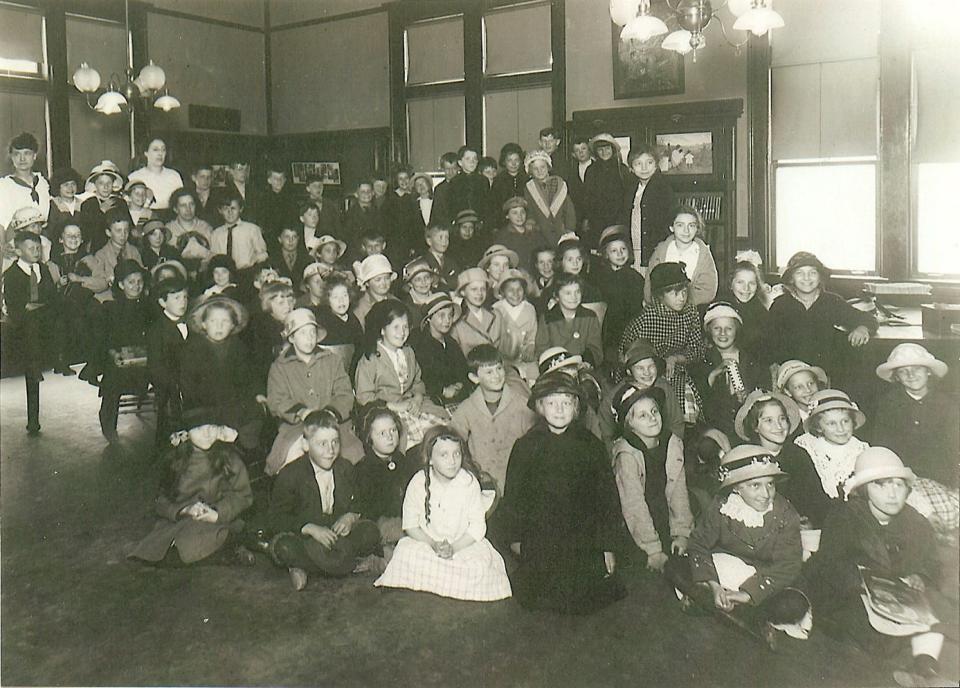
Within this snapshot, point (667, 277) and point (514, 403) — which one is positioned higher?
point (667, 277)

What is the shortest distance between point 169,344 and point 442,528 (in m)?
2.06

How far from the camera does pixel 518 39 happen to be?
24.2 ft

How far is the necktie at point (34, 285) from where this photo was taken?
4863 millimetres

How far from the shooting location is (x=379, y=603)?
292cm

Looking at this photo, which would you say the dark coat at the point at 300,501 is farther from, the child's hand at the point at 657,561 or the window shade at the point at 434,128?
the window shade at the point at 434,128

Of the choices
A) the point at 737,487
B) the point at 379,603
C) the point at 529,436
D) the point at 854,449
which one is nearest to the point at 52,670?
the point at 379,603

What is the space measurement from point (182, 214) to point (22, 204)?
100cm

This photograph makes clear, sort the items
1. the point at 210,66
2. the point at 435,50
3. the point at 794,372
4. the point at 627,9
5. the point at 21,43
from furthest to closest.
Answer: the point at 210,66 → the point at 435,50 → the point at 21,43 → the point at 627,9 → the point at 794,372

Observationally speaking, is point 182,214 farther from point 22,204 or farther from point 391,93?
point 391,93

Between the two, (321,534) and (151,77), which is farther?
(151,77)

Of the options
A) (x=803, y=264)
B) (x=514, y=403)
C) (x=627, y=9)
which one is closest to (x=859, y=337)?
(x=803, y=264)

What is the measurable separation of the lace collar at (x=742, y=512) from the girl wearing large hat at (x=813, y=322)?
4.53 feet

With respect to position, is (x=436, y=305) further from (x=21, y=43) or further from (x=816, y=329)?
(x=21, y=43)

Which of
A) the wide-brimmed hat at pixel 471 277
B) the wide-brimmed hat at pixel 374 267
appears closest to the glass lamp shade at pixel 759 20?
the wide-brimmed hat at pixel 471 277
